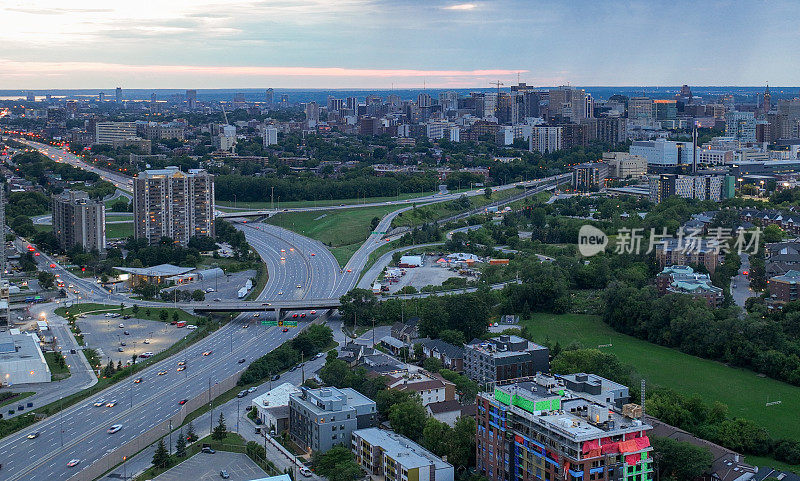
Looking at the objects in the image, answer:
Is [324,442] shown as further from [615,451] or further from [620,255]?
[620,255]

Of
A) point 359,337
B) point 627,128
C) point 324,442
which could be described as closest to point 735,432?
point 324,442

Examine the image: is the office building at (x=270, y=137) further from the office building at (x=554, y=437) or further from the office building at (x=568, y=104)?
the office building at (x=554, y=437)

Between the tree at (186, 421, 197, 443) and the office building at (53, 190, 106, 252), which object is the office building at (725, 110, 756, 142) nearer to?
the office building at (53, 190, 106, 252)

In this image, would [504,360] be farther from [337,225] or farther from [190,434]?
[337,225]

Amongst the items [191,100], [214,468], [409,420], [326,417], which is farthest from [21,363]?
[191,100]

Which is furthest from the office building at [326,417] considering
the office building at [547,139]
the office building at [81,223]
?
the office building at [547,139]

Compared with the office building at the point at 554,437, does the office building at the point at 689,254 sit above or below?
above
